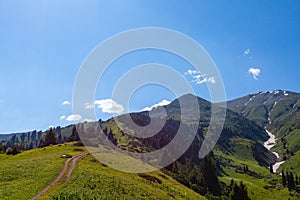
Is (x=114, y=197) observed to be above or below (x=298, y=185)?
above

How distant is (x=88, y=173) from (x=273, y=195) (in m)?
121

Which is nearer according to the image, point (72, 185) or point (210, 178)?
point (72, 185)

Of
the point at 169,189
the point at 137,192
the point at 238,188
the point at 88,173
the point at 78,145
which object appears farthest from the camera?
the point at 78,145

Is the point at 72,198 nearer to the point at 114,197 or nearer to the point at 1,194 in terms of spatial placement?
the point at 114,197

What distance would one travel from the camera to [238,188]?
72.4 metres

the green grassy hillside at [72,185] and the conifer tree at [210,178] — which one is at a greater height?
the green grassy hillside at [72,185]

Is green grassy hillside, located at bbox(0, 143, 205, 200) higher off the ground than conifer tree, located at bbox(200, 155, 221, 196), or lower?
higher

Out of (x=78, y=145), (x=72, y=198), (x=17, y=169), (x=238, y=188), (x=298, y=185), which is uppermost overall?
(x=78, y=145)

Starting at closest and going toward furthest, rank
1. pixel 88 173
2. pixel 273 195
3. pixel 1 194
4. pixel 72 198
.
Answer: pixel 72 198
pixel 1 194
pixel 88 173
pixel 273 195

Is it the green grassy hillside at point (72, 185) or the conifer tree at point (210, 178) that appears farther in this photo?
the conifer tree at point (210, 178)

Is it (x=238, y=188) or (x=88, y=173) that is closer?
(x=88, y=173)

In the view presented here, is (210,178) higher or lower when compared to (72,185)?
lower

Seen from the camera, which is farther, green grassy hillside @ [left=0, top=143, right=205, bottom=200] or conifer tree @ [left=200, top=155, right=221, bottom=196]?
conifer tree @ [left=200, top=155, right=221, bottom=196]

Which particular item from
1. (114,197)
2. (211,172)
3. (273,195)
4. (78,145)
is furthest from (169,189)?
(273,195)
